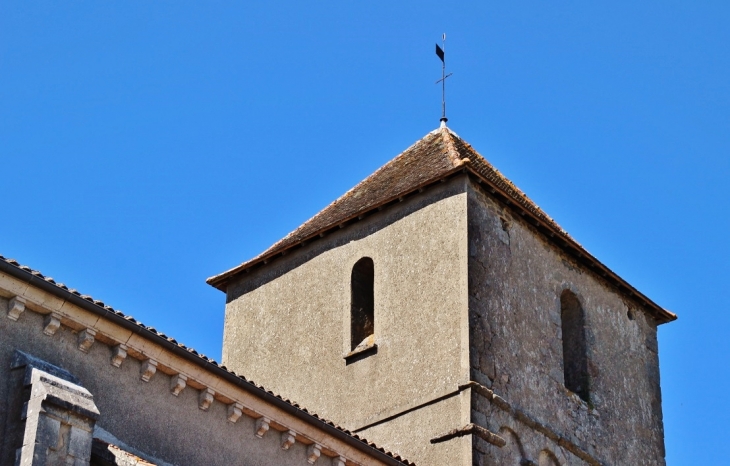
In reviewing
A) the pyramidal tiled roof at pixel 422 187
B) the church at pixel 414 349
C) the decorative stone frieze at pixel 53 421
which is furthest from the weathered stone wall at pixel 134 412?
the pyramidal tiled roof at pixel 422 187

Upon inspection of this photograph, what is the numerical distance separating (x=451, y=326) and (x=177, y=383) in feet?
18.1

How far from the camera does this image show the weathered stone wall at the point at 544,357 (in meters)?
19.6

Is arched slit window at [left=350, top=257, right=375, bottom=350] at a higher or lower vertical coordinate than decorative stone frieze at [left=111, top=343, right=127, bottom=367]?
higher

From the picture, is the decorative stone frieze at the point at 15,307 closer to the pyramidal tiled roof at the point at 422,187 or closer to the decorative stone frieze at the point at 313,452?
the decorative stone frieze at the point at 313,452

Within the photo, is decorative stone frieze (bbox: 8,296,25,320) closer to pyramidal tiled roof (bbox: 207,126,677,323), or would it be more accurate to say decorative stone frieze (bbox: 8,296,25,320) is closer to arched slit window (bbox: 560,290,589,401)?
pyramidal tiled roof (bbox: 207,126,677,323)

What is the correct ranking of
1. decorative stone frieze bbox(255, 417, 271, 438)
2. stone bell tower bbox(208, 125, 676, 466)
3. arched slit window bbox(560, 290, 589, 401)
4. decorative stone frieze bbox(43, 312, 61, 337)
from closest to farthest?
1. decorative stone frieze bbox(43, 312, 61, 337)
2. decorative stone frieze bbox(255, 417, 271, 438)
3. stone bell tower bbox(208, 125, 676, 466)
4. arched slit window bbox(560, 290, 589, 401)

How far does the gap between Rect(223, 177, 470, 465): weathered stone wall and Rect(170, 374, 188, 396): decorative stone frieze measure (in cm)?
481

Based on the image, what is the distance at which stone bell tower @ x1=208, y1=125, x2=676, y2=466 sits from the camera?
63.9 feet

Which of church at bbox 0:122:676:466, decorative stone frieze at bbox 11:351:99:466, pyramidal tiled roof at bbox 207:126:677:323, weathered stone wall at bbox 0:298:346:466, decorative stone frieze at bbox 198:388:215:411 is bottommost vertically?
decorative stone frieze at bbox 11:351:99:466

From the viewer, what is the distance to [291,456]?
16219mm

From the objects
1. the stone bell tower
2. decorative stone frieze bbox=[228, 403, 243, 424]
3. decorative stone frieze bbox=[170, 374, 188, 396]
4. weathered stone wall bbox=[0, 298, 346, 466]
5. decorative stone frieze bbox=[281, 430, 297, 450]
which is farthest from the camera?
the stone bell tower

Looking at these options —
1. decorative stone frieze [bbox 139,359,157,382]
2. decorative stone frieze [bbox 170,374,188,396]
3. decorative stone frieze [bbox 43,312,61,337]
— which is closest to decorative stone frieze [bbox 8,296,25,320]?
decorative stone frieze [bbox 43,312,61,337]

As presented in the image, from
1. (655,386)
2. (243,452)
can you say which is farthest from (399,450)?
(655,386)

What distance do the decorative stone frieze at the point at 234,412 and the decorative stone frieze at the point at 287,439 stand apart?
0.70 meters
